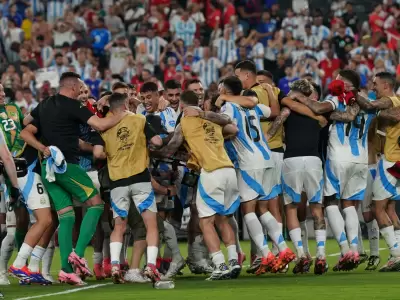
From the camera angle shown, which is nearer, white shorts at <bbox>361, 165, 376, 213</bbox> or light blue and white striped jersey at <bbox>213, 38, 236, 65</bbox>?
white shorts at <bbox>361, 165, 376, 213</bbox>

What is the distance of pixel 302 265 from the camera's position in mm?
14656

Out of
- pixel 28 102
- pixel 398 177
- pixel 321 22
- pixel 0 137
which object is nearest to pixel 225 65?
pixel 321 22

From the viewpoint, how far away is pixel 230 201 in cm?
1392

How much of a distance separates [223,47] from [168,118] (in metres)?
14.5

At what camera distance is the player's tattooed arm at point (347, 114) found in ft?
48.5

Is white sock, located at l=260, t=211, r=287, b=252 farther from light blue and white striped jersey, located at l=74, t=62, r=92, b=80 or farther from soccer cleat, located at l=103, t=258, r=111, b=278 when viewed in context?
light blue and white striped jersey, located at l=74, t=62, r=92, b=80

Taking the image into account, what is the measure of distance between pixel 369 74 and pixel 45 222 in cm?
1504

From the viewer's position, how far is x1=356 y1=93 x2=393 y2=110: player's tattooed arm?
14.8 m

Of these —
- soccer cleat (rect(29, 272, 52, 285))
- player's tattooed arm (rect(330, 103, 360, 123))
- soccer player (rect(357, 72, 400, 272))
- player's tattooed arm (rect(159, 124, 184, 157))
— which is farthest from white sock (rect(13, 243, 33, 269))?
soccer player (rect(357, 72, 400, 272))

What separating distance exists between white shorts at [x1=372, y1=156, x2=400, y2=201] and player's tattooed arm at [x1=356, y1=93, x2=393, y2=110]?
74cm

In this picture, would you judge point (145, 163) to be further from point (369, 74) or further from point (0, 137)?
point (369, 74)

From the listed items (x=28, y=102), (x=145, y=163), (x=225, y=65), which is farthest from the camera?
(x=225, y=65)

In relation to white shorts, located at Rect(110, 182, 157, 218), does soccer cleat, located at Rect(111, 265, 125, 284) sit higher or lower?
lower

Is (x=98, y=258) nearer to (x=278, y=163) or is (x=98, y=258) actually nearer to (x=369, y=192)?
(x=278, y=163)
